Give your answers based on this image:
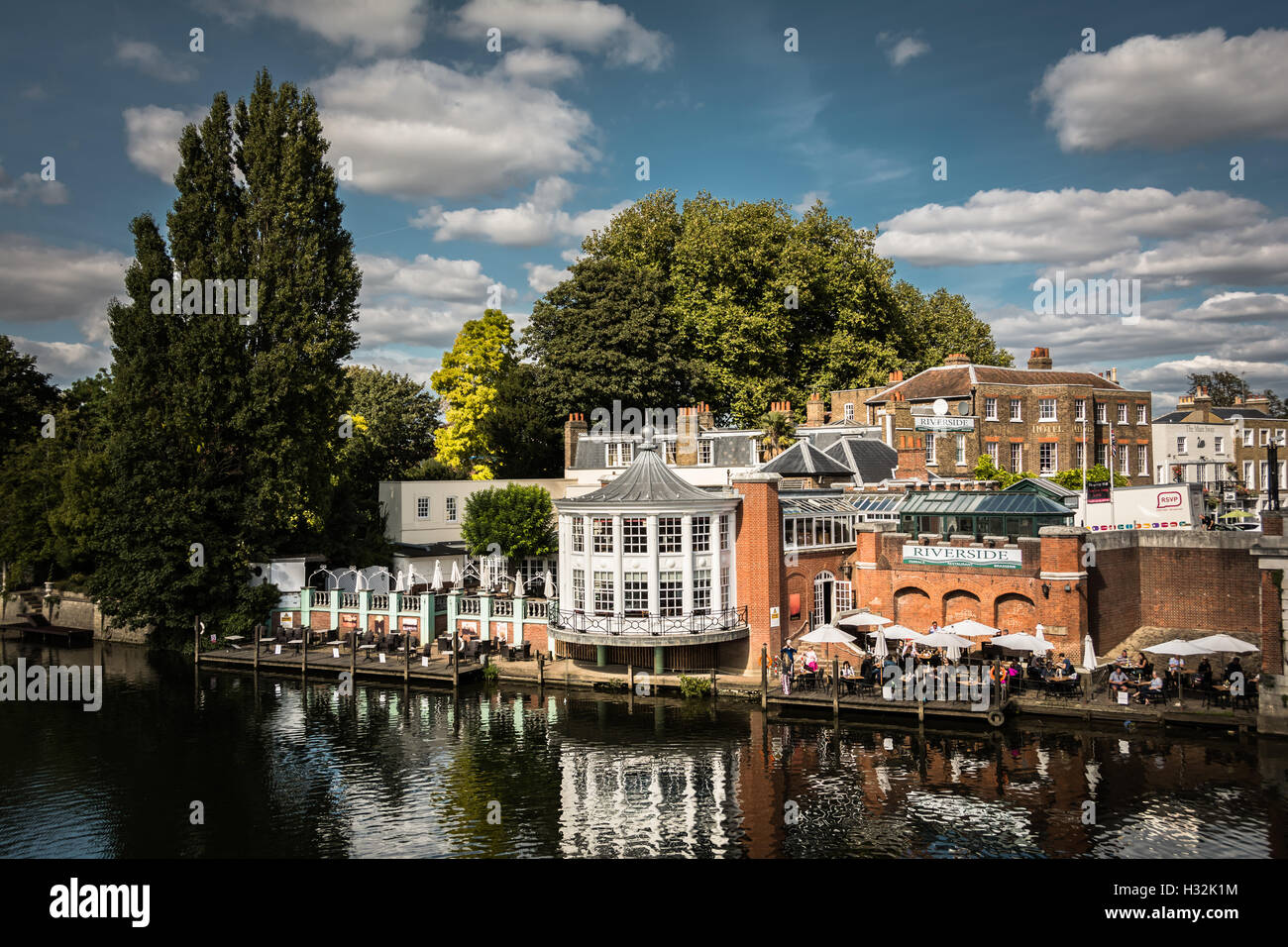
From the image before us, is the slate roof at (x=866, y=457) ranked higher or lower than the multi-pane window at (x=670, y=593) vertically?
higher

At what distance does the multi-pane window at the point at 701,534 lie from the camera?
32938 millimetres

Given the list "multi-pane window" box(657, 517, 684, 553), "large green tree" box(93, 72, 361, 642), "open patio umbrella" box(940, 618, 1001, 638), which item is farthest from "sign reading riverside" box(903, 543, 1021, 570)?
"large green tree" box(93, 72, 361, 642)

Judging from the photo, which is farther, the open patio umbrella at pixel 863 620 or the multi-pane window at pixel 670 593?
the open patio umbrella at pixel 863 620

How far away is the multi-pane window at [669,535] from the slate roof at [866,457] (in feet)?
48.3

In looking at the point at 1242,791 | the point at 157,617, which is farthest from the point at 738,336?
the point at 1242,791

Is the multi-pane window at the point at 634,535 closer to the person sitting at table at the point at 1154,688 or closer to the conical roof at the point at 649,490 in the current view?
the conical roof at the point at 649,490

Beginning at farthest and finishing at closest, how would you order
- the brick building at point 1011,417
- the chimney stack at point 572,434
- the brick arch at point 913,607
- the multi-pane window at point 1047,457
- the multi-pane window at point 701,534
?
1. the multi-pane window at point 1047,457
2. the chimney stack at point 572,434
3. the brick building at point 1011,417
4. the brick arch at point 913,607
5. the multi-pane window at point 701,534

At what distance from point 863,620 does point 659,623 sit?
7.82 m

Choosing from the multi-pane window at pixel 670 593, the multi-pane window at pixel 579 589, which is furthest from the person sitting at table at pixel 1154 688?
the multi-pane window at pixel 579 589

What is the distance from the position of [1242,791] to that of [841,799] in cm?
980

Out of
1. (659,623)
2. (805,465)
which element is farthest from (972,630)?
(805,465)

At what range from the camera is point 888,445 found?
157ft

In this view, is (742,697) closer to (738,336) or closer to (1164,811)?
(1164,811)

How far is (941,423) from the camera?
4891cm
